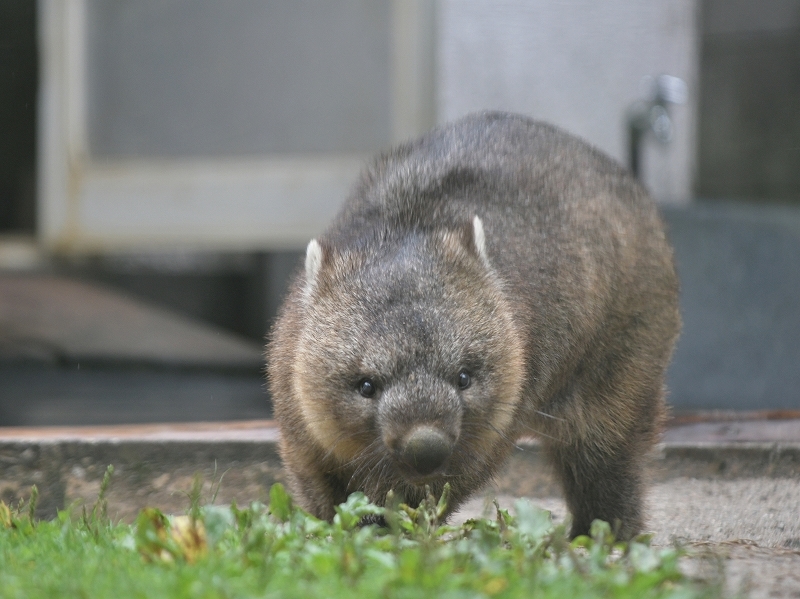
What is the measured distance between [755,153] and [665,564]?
27.3 feet

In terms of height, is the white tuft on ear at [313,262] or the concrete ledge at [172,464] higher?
the white tuft on ear at [313,262]

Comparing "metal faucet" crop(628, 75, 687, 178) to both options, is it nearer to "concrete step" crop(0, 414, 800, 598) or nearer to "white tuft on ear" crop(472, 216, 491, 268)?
"concrete step" crop(0, 414, 800, 598)

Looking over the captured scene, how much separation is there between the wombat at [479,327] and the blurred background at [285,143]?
9.79 ft

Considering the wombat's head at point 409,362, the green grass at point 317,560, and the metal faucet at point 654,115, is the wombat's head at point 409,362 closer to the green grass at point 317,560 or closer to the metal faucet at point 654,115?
the green grass at point 317,560

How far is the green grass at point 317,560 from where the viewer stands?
6.88ft

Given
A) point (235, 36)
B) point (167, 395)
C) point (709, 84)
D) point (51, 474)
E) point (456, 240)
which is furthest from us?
point (709, 84)

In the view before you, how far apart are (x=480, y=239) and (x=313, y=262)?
51cm

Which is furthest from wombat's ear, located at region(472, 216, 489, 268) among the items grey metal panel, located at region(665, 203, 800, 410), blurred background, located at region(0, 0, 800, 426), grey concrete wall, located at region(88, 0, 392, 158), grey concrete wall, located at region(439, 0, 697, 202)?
grey concrete wall, located at region(88, 0, 392, 158)

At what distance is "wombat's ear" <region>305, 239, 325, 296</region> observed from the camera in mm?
3443

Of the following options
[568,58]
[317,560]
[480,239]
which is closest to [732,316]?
[568,58]

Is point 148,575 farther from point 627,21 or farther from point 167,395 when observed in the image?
point 627,21

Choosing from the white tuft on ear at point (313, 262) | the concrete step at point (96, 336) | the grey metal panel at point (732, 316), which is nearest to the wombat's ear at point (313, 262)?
the white tuft on ear at point (313, 262)

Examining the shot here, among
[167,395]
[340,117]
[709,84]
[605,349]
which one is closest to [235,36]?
[340,117]

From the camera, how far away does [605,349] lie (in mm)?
3885
